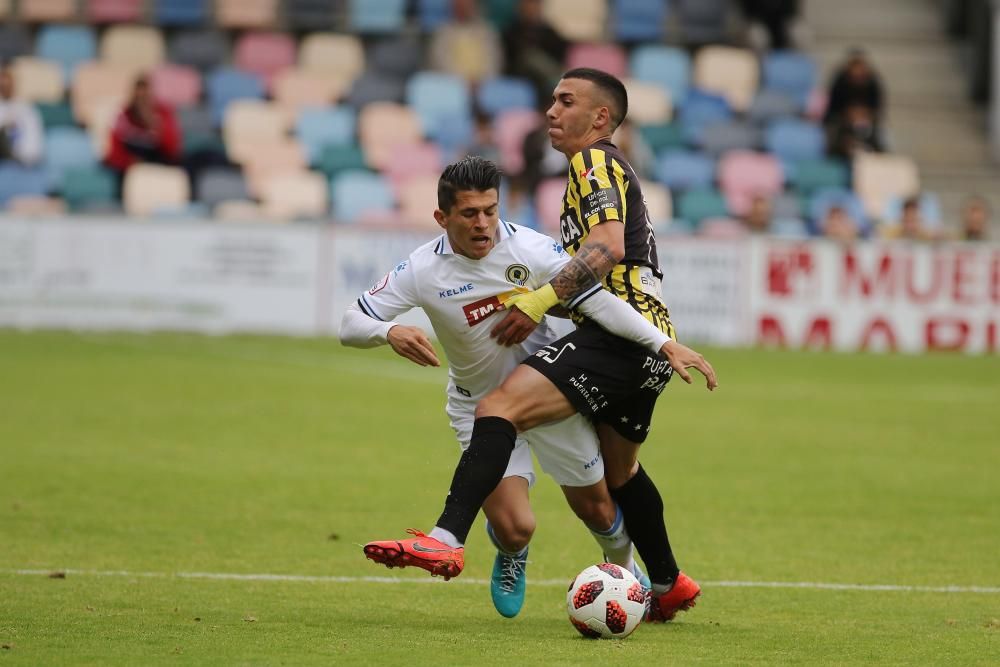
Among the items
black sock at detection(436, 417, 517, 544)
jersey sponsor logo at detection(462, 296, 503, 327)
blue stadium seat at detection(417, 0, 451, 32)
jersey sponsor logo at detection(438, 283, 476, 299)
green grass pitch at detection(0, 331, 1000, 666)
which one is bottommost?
green grass pitch at detection(0, 331, 1000, 666)

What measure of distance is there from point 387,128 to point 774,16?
6.67m

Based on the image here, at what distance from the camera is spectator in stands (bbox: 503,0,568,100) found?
24.1 m

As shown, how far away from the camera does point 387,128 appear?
79.8ft

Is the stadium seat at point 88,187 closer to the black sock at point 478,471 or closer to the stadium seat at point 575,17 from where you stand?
the stadium seat at point 575,17

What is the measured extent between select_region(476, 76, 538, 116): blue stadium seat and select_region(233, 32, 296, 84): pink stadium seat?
3.00 meters

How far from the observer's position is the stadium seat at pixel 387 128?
79.7 feet

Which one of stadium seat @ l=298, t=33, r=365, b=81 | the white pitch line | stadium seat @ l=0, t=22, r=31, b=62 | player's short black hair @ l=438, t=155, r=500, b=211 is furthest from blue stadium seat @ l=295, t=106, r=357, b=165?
player's short black hair @ l=438, t=155, r=500, b=211

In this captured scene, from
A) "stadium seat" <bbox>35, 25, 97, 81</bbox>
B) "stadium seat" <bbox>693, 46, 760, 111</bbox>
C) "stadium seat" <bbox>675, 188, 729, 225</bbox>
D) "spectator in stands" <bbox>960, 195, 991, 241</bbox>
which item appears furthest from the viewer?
"stadium seat" <bbox>693, 46, 760, 111</bbox>

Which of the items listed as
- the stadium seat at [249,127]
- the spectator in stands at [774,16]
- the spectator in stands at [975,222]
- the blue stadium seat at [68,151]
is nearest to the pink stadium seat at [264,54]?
the stadium seat at [249,127]

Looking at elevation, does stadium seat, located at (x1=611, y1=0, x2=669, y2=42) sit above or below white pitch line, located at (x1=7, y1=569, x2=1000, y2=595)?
above

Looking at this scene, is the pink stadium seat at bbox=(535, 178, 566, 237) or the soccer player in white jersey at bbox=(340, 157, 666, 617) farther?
the pink stadium seat at bbox=(535, 178, 566, 237)

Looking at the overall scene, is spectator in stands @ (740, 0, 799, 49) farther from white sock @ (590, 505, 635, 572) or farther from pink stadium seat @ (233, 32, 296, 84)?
white sock @ (590, 505, 635, 572)

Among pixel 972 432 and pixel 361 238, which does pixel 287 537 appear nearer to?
pixel 972 432

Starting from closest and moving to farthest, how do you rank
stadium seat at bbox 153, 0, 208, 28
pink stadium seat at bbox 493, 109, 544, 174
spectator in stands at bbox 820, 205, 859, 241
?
spectator in stands at bbox 820, 205, 859, 241 < pink stadium seat at bbox 493, 109, 544, 174 < stadium seat at bbox 153, 0, 208, 28
